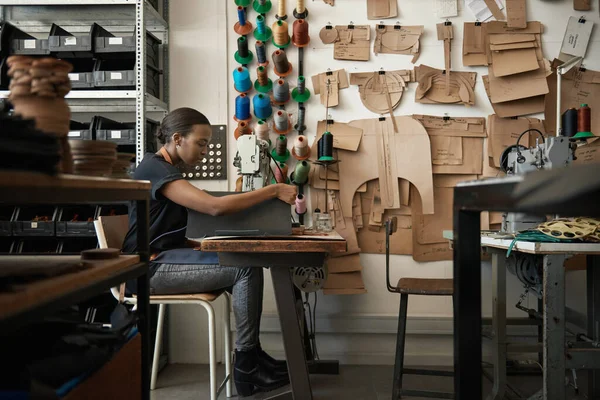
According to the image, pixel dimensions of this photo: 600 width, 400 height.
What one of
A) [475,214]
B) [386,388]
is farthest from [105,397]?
[386,388]

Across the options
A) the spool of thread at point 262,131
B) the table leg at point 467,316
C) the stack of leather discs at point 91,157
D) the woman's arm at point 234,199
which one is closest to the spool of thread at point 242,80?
the spool of thread at point 262,131

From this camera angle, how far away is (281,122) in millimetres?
2879

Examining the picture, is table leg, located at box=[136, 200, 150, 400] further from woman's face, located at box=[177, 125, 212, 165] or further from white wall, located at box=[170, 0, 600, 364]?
white wall, located at box=[170, 0, 600, 364]

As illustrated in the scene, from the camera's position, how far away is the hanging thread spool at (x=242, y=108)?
9.63 feet

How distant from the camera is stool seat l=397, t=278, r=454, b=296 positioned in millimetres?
2252

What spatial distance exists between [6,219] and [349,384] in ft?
6.56

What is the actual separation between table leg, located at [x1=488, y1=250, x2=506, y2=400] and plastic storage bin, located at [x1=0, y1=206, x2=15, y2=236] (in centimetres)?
235

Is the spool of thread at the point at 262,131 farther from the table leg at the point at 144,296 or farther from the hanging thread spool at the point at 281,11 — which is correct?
the table leg at the point at 144,296

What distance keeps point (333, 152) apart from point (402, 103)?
51 centimetres

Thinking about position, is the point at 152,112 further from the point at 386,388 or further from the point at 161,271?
the point at 386,388

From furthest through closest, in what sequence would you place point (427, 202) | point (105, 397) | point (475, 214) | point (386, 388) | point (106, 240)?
point (427, 202) → point (386, 388) → point (106, 240) → point (105, 397) → point (475, 214)

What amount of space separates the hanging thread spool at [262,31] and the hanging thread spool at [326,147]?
70 centimetres

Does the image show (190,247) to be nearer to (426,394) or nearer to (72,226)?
(72,226)

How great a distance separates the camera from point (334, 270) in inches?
117
